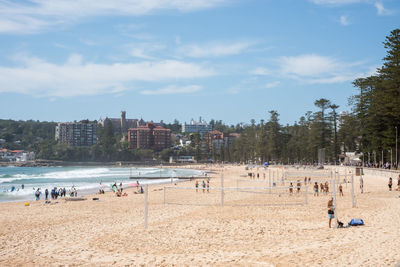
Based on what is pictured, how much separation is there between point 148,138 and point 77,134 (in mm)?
40876

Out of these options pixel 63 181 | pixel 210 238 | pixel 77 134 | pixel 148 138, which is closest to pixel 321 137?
pixel 63 181

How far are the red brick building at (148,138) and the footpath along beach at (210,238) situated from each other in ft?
527

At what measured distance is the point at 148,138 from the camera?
17875 cm

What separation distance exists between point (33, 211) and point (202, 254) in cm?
1467

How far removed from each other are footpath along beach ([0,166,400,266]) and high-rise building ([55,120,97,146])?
182146 mm

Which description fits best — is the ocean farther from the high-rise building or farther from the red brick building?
the high-rise building

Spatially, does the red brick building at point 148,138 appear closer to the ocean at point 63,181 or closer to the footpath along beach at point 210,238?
the ocean at point 63,181

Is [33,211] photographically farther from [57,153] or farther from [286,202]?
[57,153]

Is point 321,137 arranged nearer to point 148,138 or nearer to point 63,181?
point 63,181

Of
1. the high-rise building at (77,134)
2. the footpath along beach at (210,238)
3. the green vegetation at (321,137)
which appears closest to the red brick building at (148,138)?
the green vegetation at (321,137)

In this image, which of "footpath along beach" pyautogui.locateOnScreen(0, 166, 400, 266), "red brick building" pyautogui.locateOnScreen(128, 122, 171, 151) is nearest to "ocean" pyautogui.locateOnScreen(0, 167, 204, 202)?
"footpath along beach" pyautogui.locateOnScreen(0, 166, 400, 266)

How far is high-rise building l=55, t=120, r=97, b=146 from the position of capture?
191m

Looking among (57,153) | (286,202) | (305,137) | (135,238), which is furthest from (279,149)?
(57,153)

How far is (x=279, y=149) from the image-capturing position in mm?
98250
